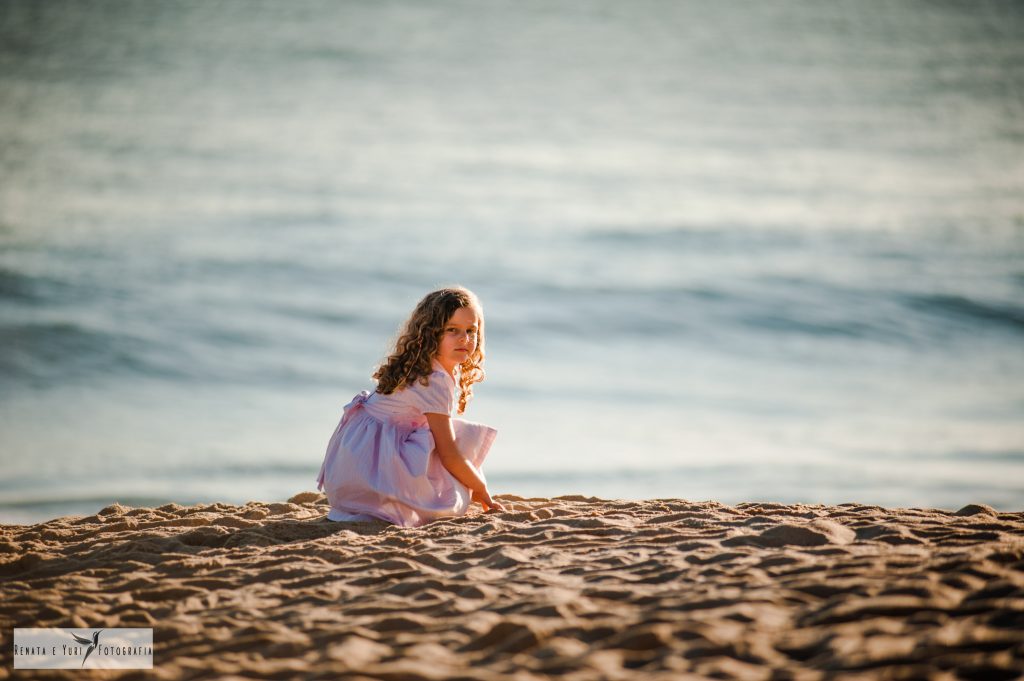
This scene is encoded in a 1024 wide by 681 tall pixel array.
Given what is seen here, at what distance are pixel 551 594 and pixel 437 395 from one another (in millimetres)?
1709

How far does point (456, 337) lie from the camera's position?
4.83 metres

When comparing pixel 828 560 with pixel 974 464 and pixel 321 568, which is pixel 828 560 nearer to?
pixel 321 568

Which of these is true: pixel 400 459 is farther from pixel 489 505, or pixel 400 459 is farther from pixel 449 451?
pixel 489 505

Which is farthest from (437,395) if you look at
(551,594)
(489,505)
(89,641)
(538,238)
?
(538,238)

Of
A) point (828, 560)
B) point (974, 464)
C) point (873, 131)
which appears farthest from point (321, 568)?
point (873, 131)

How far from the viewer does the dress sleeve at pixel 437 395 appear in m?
4.74

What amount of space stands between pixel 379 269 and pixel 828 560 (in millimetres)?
14198

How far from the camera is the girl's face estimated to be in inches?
190

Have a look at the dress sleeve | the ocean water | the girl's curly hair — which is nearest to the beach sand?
the dress sleeve

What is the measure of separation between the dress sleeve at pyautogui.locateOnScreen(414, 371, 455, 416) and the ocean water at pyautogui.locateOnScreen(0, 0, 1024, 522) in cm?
362

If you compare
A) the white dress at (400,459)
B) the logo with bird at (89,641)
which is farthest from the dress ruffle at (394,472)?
the logo with bird at (89,641)

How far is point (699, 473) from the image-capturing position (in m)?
8.73

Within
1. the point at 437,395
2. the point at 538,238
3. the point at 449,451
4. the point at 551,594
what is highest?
the point at 538,238

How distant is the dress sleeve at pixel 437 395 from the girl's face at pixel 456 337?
0.37 ft
